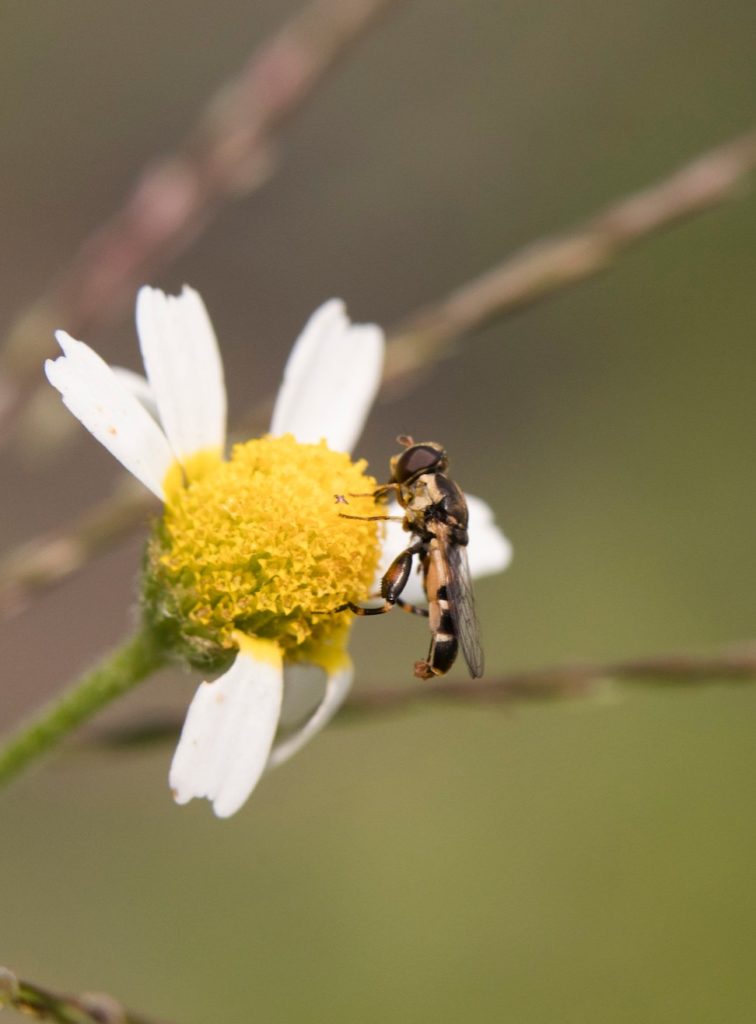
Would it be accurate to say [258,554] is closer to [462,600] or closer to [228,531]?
[228,531]

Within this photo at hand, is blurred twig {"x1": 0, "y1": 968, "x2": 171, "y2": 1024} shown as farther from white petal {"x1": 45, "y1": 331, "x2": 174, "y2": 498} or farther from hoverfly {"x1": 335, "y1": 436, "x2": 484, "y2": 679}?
hoverfly {"x1": 335, "y1": 436, "x2": 484, "y2": 679}

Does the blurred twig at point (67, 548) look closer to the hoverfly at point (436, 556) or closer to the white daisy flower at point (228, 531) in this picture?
the white daisy flower at point (228, 531)

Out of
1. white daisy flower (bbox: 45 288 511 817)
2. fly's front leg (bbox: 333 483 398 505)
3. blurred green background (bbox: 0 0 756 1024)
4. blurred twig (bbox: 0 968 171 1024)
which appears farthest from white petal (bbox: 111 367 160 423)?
blurred green background (bbox: 0 0 756 1024)

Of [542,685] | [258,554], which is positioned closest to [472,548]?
[542,685]

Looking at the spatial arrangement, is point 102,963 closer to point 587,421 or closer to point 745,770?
point 745,770

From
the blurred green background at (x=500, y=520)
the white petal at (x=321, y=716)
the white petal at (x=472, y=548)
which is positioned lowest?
the white petal at (x=321, y=716)

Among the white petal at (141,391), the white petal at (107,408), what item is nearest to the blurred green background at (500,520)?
the white petal at (141,391)
